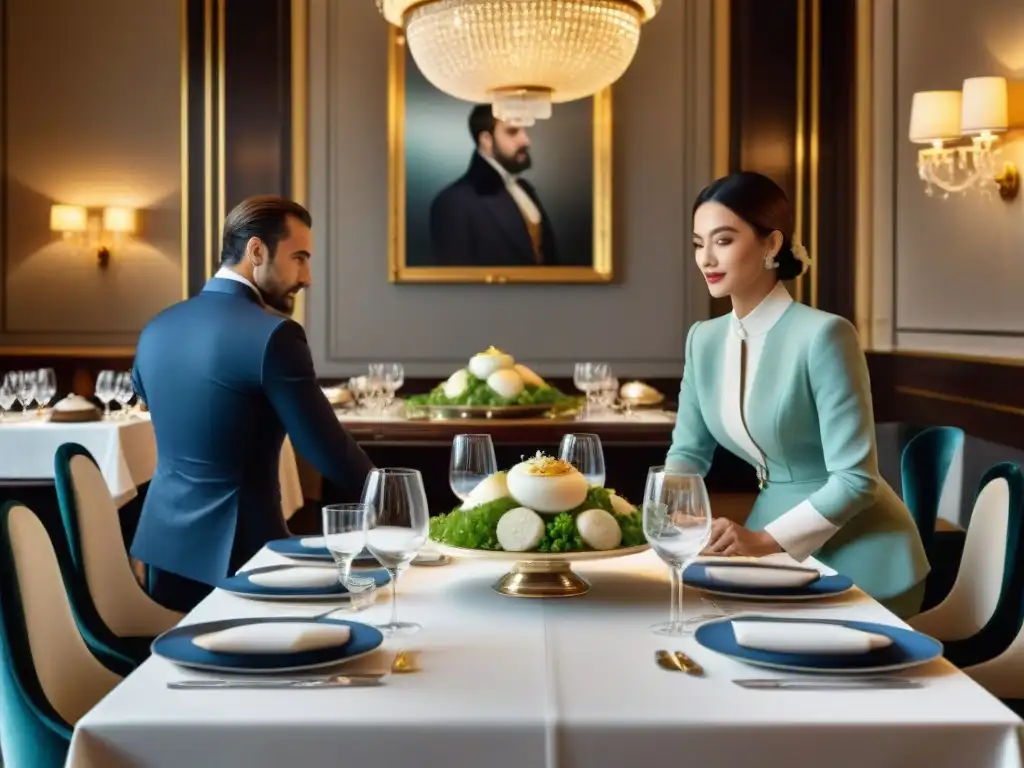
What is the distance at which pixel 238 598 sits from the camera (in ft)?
6.43

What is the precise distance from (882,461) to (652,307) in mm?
2214

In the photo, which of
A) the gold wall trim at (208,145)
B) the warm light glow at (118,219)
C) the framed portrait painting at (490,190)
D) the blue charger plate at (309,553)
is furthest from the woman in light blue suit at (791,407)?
the warm light glow at (118,219)

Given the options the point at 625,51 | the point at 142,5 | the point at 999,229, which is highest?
the point at 142,5

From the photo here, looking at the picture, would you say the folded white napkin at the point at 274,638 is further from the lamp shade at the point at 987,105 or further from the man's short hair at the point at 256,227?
the lamp shade at the point at 987,105

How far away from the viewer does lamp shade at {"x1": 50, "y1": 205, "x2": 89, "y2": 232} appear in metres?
6.64

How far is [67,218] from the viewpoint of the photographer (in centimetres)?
665

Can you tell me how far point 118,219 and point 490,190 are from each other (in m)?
1.94

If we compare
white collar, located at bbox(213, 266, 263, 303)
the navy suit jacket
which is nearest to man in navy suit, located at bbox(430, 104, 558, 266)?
white collar, located at bbox(213, 266, 263, 303)

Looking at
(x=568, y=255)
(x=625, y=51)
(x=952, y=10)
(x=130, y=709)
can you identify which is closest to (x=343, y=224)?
(x=568, y=255)

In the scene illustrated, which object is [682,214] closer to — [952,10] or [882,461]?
[952,10]

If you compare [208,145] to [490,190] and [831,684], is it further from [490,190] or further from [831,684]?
[831,684]

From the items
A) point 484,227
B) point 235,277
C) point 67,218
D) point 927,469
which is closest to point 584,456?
point 235,277

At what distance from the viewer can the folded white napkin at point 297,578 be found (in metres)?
1.99

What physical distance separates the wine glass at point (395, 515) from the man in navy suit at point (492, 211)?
5011 millimetres
